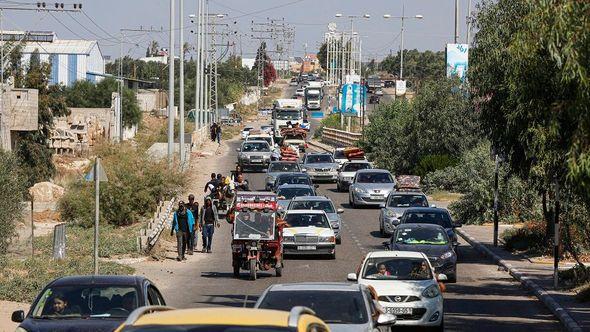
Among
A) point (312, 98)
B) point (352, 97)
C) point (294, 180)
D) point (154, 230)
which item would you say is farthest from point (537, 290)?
point (312, 98)

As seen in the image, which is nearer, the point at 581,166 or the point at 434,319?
the point at 581,166

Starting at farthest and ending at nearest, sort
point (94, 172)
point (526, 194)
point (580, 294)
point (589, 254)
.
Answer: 1. point (526, 194)
2. point (589, 254)
3. point (580, 294)
4. point (94, 172)

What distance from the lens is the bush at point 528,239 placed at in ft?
121

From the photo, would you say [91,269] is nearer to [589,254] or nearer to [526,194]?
[589,254]

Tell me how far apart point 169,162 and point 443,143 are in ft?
67.0

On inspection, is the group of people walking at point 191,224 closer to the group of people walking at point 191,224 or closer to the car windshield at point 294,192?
the group of people walking at point 191,224

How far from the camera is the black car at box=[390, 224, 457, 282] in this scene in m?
28.8

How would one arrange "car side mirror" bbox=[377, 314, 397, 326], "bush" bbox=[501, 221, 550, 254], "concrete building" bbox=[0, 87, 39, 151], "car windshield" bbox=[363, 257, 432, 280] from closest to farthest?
"car side mirror" bbox=[377, 314, 397, 326] < "car windshield" bbox=[363, 257, 432, 280] < "bush" bbox=[501, 221, 550, 254] < "concrete building" bbox=[0, 87, 39, 151]

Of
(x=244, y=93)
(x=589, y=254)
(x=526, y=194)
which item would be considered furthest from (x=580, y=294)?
(x=244, y=93)

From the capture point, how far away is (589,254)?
34219 mm

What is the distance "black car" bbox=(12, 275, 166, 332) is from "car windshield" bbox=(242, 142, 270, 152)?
5392 centimetres

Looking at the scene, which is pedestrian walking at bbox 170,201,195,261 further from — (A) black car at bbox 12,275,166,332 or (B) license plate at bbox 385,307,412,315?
(A) black car at bbox 12,275,166,332

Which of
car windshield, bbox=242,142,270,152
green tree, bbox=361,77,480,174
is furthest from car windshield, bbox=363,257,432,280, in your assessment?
car windshield, bbox=242,142,270,152

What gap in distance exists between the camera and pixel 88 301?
588 inches
